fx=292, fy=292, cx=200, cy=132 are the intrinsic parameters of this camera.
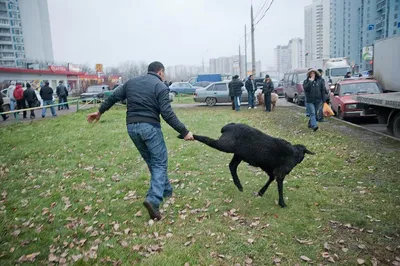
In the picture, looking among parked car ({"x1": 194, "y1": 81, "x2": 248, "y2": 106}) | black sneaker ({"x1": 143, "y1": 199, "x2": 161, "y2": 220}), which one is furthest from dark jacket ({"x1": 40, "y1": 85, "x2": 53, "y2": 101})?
black sneaker ({"x1": 143, "y1": 199, "x2": 161, "y2": 220})

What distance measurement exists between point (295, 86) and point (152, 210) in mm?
17441

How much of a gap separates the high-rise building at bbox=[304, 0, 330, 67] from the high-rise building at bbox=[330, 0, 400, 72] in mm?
3209

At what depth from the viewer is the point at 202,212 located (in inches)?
176

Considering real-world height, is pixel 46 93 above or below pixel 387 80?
Result: above

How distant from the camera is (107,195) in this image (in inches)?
206

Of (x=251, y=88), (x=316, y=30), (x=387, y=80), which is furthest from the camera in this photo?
(x=316, y=30)

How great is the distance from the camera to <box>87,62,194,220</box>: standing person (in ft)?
13.3

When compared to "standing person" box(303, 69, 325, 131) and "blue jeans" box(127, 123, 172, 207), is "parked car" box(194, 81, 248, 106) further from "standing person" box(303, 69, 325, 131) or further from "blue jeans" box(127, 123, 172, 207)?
"blue jeans" box(127, 123, 172, 207)

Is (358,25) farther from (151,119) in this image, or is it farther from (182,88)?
(151,119)

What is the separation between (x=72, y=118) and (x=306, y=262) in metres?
15.0

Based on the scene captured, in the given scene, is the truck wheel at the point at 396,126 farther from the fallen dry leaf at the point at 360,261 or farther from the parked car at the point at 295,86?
the parked car at the point at 295,86

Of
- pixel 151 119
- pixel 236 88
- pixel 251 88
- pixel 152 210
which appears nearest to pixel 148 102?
pixel 151 119

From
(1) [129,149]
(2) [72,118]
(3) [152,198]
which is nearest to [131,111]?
(3) [152,198]

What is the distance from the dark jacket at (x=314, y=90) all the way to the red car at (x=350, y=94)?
2.43 metres
